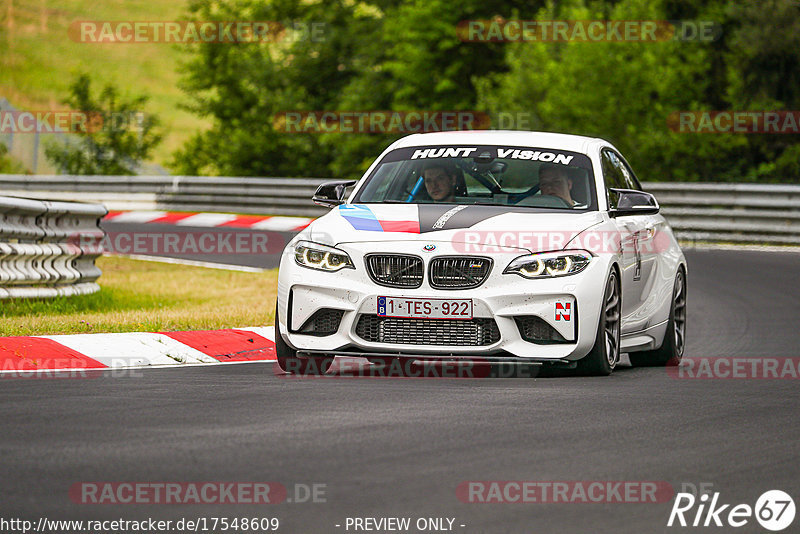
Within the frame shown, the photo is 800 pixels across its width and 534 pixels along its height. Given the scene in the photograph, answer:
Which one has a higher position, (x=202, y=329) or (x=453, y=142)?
(x=453, y=142)

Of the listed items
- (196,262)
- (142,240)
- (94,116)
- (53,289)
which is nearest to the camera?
(53,289)

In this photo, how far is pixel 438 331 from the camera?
8.51 m

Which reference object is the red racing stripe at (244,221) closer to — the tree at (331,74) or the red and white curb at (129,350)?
the red and white curb at (129,350)

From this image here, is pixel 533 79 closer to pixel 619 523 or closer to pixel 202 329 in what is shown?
pixel 202 329

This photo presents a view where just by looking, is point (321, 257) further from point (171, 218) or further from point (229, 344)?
point (171, 218)

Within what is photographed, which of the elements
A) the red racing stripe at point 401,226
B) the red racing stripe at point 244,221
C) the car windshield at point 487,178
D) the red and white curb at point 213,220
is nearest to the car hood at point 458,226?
the red racing stripe at point 401,226

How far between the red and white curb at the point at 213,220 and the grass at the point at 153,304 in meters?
5.73

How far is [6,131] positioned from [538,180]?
40624 mm

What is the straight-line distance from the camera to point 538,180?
9.76 metres

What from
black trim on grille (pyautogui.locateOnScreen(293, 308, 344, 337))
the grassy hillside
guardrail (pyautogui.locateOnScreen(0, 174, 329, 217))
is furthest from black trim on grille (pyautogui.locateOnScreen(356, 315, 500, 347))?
the grassy hillside

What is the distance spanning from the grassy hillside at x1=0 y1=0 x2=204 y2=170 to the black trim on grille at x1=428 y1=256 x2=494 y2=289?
101950 mm

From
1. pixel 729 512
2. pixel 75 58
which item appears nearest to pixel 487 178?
pixel 729 512

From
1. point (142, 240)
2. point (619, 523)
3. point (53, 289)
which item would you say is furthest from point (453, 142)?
point (142, 240)

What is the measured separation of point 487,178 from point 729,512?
4.93 meters
